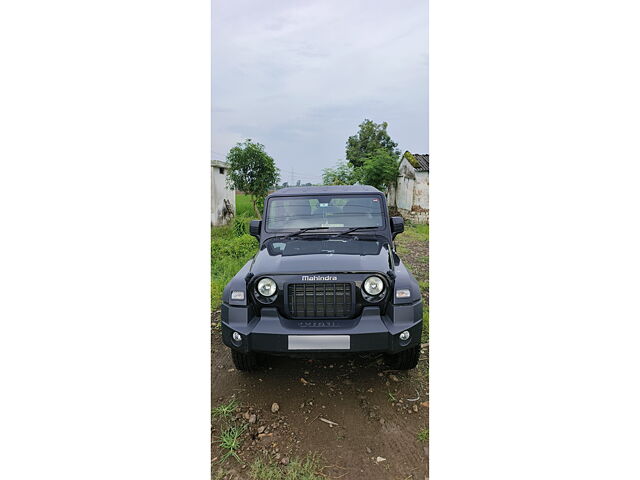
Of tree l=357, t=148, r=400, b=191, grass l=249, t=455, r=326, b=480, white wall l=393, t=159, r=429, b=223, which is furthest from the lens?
tree l=357, t=148, r=400, b=191

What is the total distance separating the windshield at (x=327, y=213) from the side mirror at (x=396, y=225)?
0.10 metres

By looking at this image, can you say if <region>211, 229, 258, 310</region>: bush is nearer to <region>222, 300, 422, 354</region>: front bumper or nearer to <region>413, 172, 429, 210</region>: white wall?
<region>222, 300, 422, 354</region>: front bumper

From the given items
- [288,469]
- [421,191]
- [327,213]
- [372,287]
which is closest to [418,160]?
[421,191]

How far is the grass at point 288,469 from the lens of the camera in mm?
1737

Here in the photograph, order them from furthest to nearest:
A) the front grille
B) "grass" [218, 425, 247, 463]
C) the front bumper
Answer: the front grille < the front bumper < "grass" [218, 425, 247, 463]

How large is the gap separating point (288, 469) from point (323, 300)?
902mm

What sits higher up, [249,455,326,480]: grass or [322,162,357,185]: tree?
[322,162,357,185]: tree

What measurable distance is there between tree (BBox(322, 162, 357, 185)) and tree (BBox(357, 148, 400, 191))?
0.10m

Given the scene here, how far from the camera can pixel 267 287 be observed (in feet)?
7.47

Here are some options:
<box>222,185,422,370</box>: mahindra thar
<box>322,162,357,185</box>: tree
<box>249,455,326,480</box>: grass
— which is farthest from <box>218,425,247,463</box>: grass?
<box>322,162,357,185</box>: tree

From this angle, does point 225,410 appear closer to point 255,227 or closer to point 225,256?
point 225,256

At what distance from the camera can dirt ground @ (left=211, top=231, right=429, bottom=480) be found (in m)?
1.82
